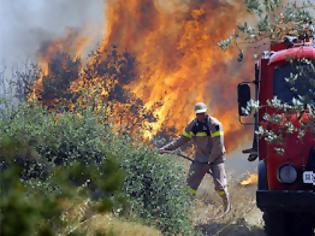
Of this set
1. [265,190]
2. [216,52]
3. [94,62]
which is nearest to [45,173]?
[265,190]

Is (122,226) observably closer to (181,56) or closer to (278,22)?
(278,22)

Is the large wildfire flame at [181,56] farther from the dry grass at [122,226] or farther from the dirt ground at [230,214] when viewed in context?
the dry grass at [122,226]

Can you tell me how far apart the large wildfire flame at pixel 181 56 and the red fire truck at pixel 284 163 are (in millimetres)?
7303

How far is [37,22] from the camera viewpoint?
68.3 feet

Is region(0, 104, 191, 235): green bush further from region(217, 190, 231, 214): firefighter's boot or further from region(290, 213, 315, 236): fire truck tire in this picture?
region(217, 190, 231, 214): firefighter's boot

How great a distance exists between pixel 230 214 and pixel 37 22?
474 inches

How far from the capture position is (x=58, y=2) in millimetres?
20844

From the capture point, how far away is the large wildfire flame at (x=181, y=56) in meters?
16.3

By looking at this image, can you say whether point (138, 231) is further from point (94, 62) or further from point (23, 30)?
point (23, 30)

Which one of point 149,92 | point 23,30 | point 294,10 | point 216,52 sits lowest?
point 294,10

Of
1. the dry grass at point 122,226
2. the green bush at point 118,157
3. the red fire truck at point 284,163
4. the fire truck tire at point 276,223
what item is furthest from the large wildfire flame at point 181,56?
the dry grass at point 122,226

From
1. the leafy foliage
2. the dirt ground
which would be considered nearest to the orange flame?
the dirt ground

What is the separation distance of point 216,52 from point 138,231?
983cm

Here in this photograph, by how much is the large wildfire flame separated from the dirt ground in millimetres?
3746
